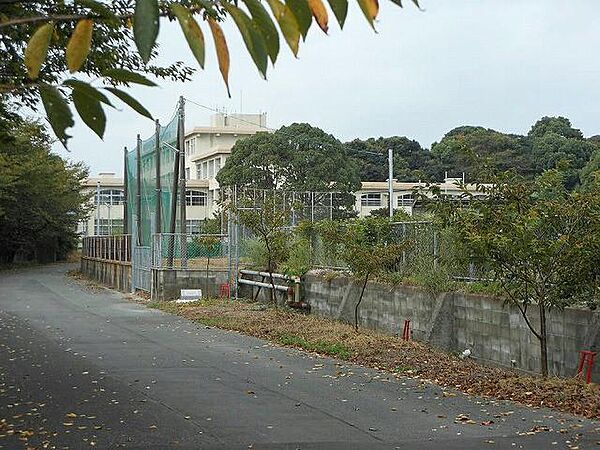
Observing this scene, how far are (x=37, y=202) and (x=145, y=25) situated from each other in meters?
56.7

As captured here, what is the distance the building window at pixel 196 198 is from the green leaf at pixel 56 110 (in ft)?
222

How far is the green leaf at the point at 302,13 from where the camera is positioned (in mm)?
A: 1965

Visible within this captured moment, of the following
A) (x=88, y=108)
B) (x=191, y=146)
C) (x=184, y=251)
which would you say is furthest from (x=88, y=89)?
(x=191, y=146)

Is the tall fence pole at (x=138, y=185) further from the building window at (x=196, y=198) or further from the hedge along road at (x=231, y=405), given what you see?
the building window at (x=196, y=198)

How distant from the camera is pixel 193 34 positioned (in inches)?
77.6

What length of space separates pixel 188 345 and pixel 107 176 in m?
70.2

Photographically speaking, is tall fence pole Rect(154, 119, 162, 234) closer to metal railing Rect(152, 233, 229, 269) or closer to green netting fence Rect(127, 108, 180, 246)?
green netting fence Rect(127, 108, 180, 246)

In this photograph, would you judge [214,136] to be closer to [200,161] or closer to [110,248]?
[200,161]

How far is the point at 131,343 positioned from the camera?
54.2ft

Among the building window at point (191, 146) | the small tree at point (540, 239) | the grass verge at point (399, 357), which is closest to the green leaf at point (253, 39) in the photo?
the grass verge at point (399, 357)

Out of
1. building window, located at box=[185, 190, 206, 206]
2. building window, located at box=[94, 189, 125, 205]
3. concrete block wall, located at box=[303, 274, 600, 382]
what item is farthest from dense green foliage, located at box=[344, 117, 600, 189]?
building window, located at box=[94, 189, 125, 205]

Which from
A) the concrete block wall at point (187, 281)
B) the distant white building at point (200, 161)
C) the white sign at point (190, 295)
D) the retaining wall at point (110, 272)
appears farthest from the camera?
the distant white building at point (200, 161)

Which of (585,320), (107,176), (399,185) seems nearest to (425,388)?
(585,320)

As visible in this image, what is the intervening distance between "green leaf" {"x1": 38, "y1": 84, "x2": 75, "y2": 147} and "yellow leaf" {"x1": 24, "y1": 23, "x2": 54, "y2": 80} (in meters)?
0.06
